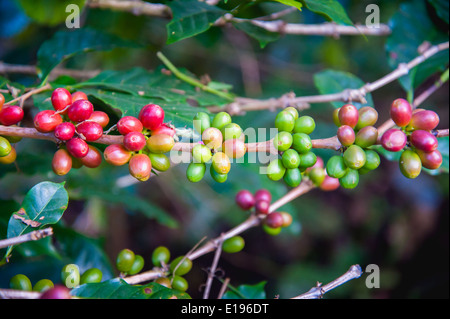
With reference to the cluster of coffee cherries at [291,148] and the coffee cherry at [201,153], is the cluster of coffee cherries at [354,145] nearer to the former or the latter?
the cluster of coffee cherries at [291,148]

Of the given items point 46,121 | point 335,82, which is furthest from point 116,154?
point 335,82

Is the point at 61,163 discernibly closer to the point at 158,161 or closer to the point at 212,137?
the point at 158,161

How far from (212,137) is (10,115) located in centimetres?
50

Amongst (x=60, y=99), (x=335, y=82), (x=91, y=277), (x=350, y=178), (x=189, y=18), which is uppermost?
(x=189, y=18)

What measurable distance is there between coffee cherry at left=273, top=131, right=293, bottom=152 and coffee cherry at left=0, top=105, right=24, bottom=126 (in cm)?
64

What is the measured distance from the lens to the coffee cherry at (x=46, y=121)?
80cm

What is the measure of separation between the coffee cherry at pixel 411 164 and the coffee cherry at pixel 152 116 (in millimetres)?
598

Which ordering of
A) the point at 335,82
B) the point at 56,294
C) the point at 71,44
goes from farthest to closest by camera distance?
the point at 335,82 < the point at 71,44 < the point at 56,294

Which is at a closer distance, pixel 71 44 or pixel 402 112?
pixel 402 112

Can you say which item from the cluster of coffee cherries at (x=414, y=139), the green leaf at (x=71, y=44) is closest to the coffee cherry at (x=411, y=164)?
the cluster of coffee cherries at (x=414, y=139)

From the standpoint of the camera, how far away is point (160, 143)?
80 cm

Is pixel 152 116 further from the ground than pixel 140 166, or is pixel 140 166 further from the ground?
pixel 152 116

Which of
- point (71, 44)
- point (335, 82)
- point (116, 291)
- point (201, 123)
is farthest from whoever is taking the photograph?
point (335, 82)
